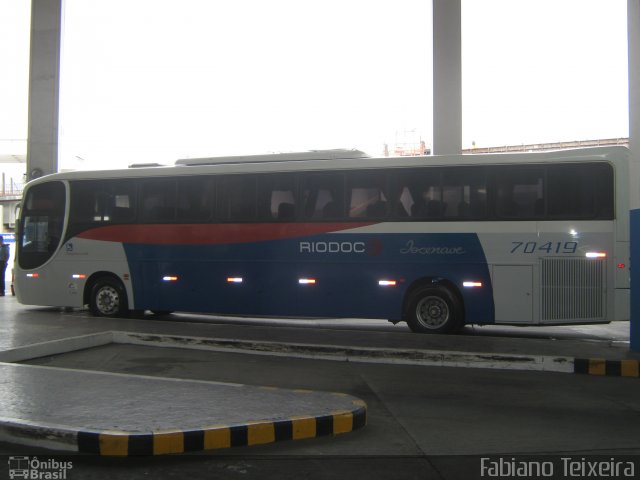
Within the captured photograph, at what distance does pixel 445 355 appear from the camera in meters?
8.16

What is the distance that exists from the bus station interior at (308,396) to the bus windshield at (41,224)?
1.60m

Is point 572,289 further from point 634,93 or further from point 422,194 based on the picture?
point 634,93

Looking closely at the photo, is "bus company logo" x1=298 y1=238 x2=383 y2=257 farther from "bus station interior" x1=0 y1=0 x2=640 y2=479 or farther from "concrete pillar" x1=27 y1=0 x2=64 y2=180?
"concrete pillar" x1=27 y1=0 x2=64 y2=180

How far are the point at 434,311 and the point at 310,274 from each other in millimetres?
2459

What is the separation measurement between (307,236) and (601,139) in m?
12.3

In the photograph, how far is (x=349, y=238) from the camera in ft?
35.2

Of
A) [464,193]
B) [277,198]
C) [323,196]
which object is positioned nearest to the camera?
[464,193]

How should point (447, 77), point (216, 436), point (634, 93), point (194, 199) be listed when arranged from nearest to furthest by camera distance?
point (216, 436)
point (194, 199)
point (634, 93)
point (447, 77)

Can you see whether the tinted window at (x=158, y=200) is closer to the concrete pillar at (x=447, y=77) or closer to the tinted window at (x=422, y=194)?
the tinted window at (x=422, y=194)

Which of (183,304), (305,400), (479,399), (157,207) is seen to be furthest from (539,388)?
(157,207)

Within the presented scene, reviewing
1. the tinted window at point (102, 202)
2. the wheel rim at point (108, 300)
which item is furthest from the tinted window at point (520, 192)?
the wheel rim at point (108, 300)

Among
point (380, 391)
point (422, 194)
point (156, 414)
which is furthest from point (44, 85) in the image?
point (156, 414)

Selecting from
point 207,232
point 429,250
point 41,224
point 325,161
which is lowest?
point 429,250

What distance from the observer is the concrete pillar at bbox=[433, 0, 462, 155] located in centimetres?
1627
